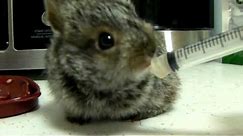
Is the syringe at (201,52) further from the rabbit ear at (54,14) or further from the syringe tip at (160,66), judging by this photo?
the rabbit ear at (54,14)

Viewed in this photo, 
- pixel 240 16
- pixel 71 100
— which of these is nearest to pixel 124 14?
pixel 71 100

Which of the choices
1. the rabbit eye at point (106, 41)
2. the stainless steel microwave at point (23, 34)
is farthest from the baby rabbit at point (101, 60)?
the stainless steel microwave at point (23, 34)

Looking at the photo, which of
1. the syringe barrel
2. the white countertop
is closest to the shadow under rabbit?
the white countertop

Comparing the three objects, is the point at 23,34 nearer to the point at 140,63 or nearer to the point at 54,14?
the point at 54,14

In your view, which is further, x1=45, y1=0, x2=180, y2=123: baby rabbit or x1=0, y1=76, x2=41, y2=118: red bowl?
x1=0, y1=76, x2=41, y2=118: red bowl

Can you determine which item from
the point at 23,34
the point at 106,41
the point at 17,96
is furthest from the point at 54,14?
the point at 23,34

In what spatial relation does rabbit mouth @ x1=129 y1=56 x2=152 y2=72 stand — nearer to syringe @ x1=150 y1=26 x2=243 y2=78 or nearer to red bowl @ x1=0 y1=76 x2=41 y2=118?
syringe @ x1=150 y1=26 x2=243 y2=78

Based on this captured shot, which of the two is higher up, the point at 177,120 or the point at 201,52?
the point at 201,52
